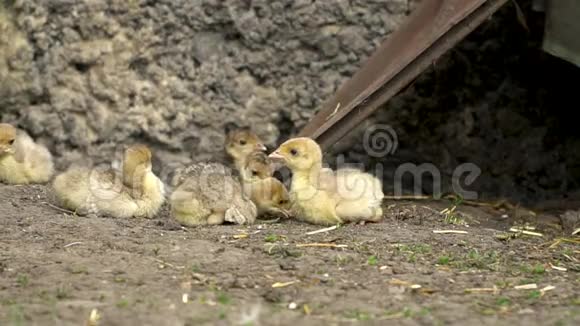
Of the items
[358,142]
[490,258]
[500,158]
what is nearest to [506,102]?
[500,158]

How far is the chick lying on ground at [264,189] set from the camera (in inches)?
271

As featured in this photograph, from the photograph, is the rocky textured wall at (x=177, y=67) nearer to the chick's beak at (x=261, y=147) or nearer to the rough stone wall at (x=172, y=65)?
the rough stone wall at (x=172, y=65)

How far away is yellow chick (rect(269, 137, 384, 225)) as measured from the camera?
6.55 metres

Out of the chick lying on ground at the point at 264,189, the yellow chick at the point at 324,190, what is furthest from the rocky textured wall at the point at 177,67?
the yellow chick at the point at 324,190

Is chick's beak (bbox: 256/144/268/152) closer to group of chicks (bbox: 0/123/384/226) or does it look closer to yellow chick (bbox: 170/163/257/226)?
group of chicks (bbox: 0/123/384/226)

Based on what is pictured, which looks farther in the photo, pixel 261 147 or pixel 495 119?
pixel 495 119

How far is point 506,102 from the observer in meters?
8.23

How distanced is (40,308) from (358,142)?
3922 millimetres

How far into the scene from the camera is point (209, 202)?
255 inches

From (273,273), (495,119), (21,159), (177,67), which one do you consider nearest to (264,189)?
(177,67)

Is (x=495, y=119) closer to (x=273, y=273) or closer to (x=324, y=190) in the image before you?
(x=324, y=190)

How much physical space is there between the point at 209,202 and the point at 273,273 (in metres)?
1.29

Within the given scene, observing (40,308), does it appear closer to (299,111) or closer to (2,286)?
(2,286)

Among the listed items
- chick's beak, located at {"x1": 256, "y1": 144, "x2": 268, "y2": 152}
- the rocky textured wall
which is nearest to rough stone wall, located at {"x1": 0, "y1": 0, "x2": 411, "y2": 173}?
the rocky textured wall
